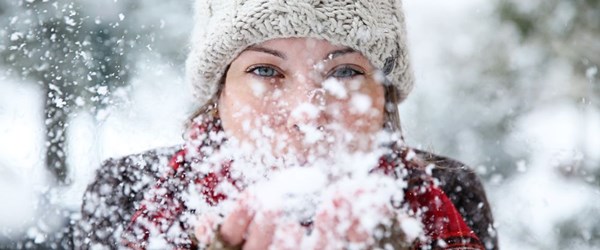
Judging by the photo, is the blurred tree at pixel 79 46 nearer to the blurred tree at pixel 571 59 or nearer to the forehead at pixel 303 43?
the forehead at pixel 303 43

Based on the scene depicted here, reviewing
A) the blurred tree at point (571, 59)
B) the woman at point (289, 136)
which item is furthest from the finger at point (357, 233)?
the blurred tree at point (571, 59)

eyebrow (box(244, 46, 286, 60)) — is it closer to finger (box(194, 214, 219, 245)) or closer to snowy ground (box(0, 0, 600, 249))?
finger (box(194, 214, 219, 245))

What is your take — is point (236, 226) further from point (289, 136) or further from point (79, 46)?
point (79, 46)

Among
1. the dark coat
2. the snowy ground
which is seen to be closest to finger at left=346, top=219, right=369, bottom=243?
the dark coat

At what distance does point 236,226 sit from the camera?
674mm

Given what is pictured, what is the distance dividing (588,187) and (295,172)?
4.33 feet

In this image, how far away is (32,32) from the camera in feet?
6.03

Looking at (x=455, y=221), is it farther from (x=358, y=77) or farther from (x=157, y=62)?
(x=157, y=62)

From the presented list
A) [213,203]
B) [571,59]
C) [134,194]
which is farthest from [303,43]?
[571,59]

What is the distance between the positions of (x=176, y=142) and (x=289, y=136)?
22.1 inches

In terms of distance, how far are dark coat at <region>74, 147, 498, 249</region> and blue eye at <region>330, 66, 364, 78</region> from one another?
0.29 m

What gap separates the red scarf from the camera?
963 mm

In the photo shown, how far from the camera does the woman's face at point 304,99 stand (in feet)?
2.80

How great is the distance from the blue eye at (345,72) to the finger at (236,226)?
27 cm
